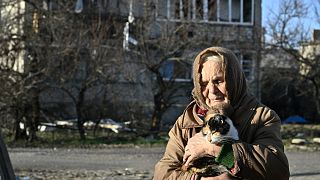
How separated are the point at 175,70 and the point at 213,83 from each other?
2374 cm

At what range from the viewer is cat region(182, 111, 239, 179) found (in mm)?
2816

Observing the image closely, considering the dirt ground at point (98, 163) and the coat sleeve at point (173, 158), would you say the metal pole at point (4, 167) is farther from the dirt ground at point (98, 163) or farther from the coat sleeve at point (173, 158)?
the dirt ground at point (98, 163)

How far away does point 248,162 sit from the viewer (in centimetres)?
291

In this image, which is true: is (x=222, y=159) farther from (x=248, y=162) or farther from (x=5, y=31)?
(x=5, y=31)

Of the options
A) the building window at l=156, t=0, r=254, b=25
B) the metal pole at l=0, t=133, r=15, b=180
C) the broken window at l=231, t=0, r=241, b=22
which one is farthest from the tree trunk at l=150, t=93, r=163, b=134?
the metal pole at l=0, t=133, r=15, b=180

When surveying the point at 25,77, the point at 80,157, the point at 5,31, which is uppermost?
the point at 5,31

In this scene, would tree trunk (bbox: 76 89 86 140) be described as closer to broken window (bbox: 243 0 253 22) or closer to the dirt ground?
the dirt ground

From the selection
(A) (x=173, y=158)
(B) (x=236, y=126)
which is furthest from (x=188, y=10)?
(B) (x=236, y=126)

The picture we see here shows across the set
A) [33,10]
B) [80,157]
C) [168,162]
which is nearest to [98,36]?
[33,10]

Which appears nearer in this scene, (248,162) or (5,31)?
(248,162)

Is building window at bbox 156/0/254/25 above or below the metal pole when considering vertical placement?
above

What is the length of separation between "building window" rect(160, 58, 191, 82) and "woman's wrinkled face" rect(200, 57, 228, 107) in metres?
23.2

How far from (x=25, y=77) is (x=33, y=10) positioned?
323 cm

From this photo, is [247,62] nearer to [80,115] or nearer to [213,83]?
[80,115]
